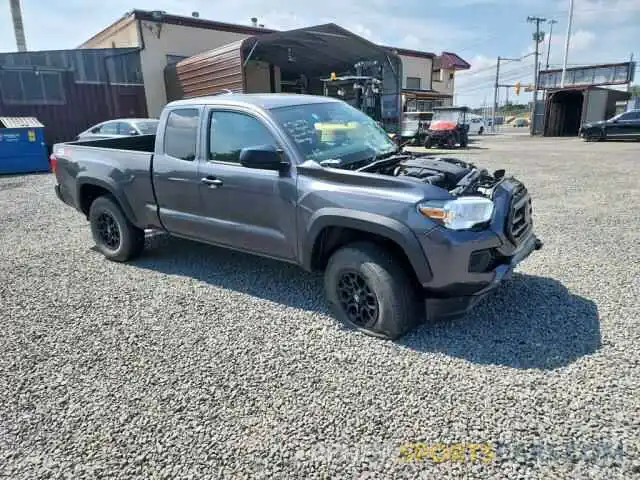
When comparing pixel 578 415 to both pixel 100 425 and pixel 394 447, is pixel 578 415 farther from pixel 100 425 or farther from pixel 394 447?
pixel 100 425

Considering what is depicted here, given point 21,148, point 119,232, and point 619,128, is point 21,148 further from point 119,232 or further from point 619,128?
point 619,128

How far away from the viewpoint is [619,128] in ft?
76.4

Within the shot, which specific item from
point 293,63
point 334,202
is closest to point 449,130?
point 293,63

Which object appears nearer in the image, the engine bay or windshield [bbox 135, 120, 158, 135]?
the engine bay

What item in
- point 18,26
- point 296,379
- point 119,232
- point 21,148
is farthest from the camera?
point 18,26

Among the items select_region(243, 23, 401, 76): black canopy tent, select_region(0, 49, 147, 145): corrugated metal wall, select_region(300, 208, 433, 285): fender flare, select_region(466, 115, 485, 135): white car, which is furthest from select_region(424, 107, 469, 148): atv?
select_region(300, 208, 433, 285): fender flare

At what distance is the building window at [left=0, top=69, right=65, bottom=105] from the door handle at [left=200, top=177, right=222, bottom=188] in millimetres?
17376

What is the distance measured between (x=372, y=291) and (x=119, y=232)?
3.30 metres

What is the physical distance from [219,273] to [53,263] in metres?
2.12

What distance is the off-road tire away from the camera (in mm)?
5145

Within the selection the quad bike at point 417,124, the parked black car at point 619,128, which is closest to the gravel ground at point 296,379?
the quad bike at point 417,124

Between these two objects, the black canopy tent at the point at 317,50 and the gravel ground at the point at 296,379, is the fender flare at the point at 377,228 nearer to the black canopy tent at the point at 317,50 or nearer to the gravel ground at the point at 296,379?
the gravel ground at the point at 296,379

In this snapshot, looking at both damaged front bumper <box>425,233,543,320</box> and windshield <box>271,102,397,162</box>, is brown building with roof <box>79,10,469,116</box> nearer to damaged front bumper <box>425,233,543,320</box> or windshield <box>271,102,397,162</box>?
windshield <box>271,102,397,162</box>

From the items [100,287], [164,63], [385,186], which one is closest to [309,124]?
[385,186]
